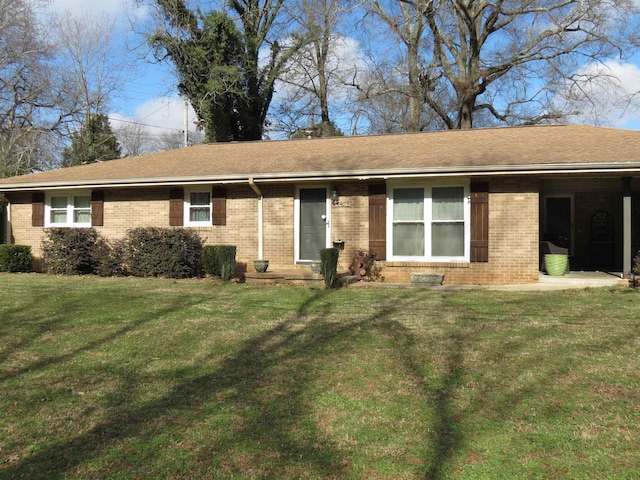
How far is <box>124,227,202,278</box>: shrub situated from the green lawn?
4368 mm

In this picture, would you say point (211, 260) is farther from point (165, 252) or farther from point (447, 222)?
point (447, 222)

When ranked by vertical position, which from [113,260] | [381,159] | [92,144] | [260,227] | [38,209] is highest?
[92,144]

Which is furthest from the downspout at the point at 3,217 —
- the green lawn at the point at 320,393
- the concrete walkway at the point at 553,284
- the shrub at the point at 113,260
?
the concrete walkway at the point at 553,284

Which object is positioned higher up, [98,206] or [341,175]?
[341,175]

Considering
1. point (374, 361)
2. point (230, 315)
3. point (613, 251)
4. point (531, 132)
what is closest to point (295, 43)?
point (531, 132)

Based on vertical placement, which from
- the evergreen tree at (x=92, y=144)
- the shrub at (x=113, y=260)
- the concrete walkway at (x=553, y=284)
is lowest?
the concrete walkway at (x=553, y=284)

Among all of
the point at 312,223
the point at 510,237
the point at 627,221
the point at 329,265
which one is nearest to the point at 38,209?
the point at 312,223

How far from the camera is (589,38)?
21234 millimetres

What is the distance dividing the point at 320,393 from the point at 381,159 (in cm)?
856

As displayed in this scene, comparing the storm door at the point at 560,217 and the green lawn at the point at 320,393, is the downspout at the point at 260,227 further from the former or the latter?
the storm door at the point at 560,217

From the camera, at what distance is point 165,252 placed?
1236cm

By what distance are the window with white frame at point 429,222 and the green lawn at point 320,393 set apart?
11.5 ft

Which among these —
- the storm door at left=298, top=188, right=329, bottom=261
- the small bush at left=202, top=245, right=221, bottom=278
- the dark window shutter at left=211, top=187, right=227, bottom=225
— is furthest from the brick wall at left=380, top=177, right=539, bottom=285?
the dark window shutter at left=211, top=187, right=227, bottom=225

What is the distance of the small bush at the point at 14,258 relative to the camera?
1354 centimetres
